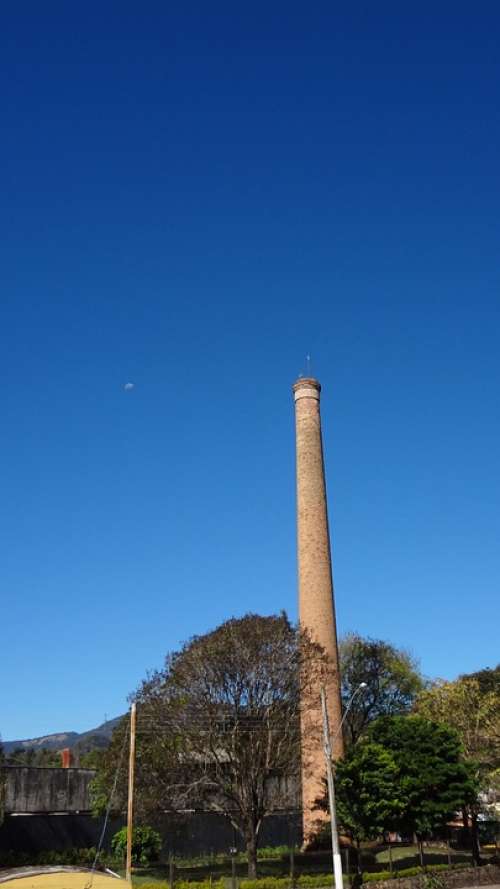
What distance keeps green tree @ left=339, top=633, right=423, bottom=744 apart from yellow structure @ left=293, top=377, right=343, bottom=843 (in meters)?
13.2

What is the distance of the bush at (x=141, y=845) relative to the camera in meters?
40.3

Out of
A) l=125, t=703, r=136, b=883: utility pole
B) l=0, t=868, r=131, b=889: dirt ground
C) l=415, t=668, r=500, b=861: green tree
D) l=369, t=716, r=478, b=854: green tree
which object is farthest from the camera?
l=415, t=668, r=500, b=861: green tree

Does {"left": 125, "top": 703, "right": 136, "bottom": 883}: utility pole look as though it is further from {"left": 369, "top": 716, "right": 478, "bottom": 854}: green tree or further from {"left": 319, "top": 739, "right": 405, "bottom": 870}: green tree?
{"left": 369, "top": 716, "right": 478, "bottom": 854}: green tree

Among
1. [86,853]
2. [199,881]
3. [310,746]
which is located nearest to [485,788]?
[310,746]

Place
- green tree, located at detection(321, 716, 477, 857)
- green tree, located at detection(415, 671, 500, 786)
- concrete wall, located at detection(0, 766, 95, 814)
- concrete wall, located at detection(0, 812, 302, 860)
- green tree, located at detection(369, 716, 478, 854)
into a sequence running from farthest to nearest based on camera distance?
1. concrete wall, located at detection(0, 766, 95, 814)
2. concrete wall, located at detection(0, 812, 302, 860)
3. green tree, located at detection(415, 671, 500, 786)
4. green tree, located at detection(369, 716, 478, 854)
5. green tree, located at detection(321, 716, 477, 857)

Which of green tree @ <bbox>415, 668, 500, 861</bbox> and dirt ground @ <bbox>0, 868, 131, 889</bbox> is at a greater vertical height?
green tree @ <bbox>415, 668, 500, 861</bbox>

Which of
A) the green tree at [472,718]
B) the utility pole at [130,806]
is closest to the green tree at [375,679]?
the green tree at [472,718]

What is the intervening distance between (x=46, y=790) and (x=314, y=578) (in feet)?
58.8

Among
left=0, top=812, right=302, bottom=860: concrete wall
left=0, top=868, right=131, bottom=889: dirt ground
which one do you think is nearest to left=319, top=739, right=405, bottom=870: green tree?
left=0, top=868, right=131, bottom=889: dirt ground

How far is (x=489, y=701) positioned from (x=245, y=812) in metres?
16.5

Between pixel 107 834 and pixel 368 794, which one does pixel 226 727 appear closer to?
pixel 368 794

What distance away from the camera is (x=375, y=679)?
57.2m

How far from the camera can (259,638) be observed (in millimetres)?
35156

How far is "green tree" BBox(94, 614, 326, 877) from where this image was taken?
33.2 metres
